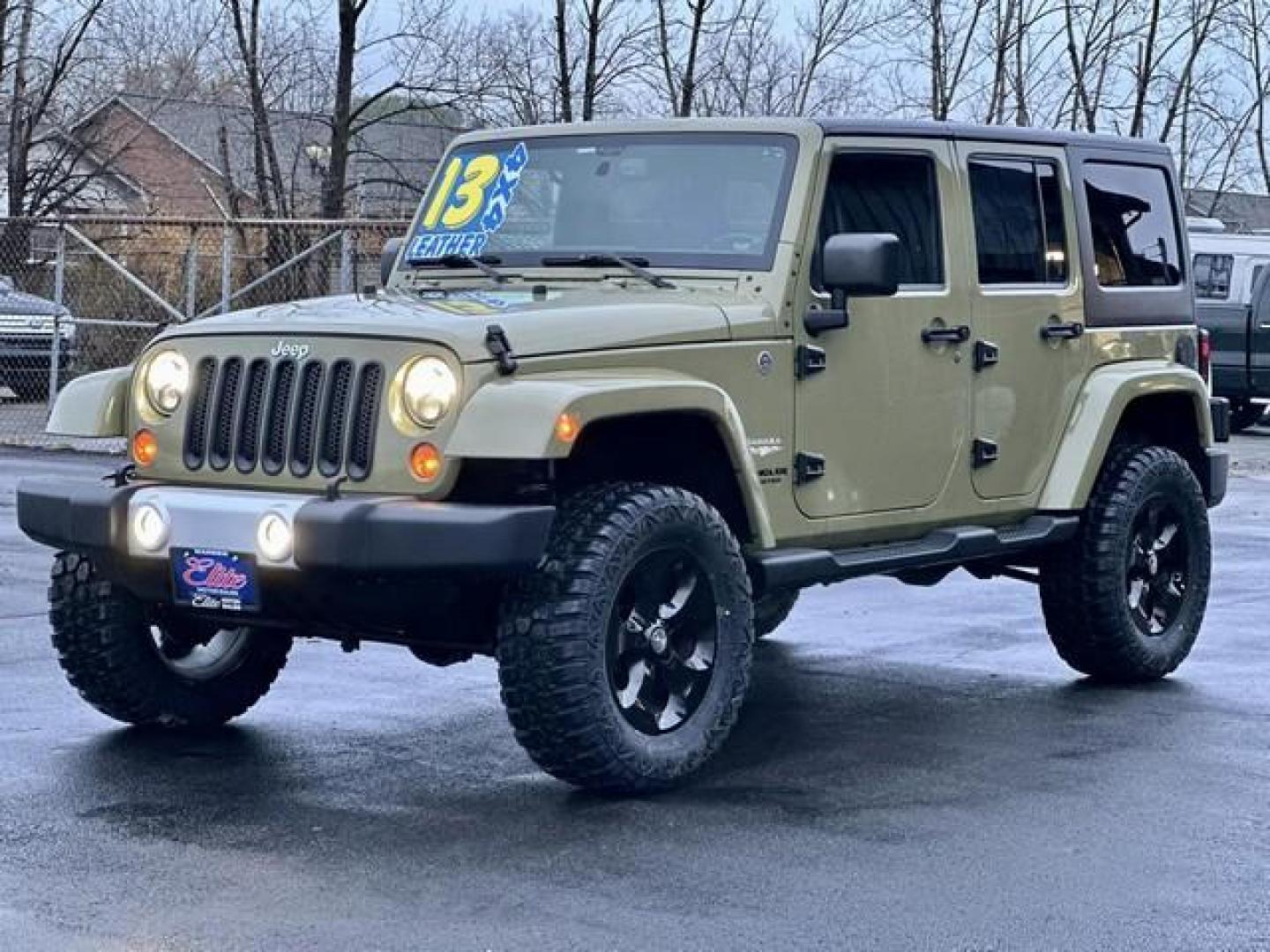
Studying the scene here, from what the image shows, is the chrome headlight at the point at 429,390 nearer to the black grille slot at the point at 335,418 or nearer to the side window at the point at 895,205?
the black grille slot at the point at 335,418

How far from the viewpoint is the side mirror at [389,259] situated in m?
8.35

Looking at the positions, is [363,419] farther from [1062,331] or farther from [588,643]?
[1062,331]

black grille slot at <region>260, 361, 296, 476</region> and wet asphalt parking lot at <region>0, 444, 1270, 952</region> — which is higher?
black grille slot at <region>260, 361, 296, 476</region>

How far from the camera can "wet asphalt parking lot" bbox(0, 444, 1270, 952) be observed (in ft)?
17.5

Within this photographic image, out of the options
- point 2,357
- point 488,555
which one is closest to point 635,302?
point 488,555

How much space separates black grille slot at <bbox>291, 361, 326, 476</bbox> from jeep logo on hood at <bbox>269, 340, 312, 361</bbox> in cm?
4

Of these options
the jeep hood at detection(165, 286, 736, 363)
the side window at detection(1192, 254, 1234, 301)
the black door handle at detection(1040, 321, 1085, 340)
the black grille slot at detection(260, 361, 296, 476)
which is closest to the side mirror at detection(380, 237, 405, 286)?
the jeep hood at detection(165, 286, 736, 363)

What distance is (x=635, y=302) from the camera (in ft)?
23.2

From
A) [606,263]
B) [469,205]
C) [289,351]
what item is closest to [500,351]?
[289,351]

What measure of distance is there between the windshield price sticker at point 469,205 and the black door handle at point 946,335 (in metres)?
1.45

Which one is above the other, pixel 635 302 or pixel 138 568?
pixel 635 302

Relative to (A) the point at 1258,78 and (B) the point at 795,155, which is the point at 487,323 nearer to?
(B) the point at 795,155

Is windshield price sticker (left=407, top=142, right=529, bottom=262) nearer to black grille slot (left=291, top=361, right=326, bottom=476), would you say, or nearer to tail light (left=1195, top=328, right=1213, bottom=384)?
black grille slot (left=291, top=361, right=326, bottom=476)

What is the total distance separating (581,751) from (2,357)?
708 inches
